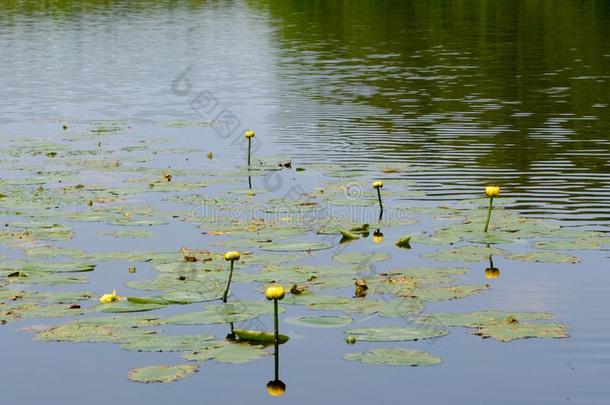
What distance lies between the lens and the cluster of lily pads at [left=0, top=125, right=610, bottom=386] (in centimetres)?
928

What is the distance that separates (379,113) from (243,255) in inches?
549

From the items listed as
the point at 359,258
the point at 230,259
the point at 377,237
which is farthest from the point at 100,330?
the point at 377,237

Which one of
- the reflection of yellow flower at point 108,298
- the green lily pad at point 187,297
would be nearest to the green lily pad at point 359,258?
the green lily pad at point 187,297

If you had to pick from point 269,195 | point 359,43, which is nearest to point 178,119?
point 269,195

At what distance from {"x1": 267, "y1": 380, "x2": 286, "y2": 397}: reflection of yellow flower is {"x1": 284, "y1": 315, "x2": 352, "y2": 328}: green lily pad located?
98cm

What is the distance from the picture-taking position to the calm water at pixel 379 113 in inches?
338

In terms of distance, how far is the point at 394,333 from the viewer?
29.7 feet

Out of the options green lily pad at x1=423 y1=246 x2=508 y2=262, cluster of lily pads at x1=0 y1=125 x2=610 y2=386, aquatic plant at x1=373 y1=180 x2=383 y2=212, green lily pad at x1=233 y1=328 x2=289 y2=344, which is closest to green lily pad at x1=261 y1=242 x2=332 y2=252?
cluster of lily pads at x1=0 y1=125 x2=610 y2=386

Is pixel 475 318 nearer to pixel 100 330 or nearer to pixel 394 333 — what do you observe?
pixel 394 333

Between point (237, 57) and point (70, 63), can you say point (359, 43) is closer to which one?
point (237, 57)

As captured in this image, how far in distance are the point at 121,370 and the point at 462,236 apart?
5.02m

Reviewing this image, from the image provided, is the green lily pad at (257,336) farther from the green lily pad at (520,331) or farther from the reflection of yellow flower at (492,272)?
the reflection of yellow flower at (492,272)

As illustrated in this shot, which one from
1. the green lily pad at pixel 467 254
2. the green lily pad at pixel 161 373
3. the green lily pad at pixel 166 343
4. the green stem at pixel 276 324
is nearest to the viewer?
the green lily pad at pixel 161 373

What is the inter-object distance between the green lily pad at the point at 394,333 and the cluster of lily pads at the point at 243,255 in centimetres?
1
